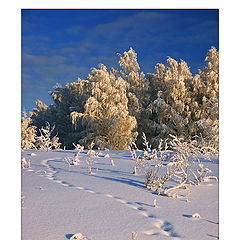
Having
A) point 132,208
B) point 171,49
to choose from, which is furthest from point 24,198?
point 171,49

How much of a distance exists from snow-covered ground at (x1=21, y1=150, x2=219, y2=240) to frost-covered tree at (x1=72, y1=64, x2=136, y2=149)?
38.1 ft

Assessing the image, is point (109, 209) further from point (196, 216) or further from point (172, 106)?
point (172, 106)

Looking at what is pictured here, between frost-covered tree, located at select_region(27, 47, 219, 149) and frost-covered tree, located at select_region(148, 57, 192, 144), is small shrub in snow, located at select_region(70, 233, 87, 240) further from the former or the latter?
frost-covered tree, located at select_region(148, 57, 192, 144)

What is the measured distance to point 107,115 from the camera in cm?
1605

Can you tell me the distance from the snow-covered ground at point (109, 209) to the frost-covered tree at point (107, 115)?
457 inches

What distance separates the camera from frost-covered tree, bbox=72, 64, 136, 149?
1474 centimetres

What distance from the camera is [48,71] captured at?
3.65m

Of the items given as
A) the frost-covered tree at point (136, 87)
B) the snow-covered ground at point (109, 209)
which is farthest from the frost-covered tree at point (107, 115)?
the snow-covered ground at point (109, 209)

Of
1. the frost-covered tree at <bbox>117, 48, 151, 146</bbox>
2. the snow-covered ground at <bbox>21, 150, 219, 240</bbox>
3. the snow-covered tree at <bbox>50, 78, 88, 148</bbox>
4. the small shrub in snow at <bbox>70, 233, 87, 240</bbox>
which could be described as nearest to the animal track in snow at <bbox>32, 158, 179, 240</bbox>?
the snow-covered ground at <bbox>21, 150, 219, 240</bbox>

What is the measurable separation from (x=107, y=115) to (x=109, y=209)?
46.4 feet

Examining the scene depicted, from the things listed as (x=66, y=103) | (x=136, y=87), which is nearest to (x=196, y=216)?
(x=136, y=87)
